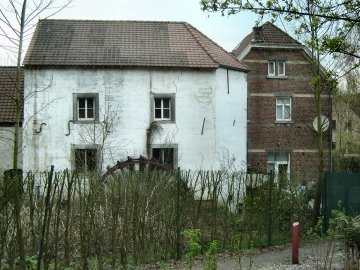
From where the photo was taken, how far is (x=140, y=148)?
24062 mm

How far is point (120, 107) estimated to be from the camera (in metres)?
24.1

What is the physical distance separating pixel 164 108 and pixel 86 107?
3.50 metres

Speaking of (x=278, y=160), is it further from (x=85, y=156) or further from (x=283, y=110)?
(x=85, y=156)

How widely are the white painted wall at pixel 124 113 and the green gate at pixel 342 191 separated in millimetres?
9730

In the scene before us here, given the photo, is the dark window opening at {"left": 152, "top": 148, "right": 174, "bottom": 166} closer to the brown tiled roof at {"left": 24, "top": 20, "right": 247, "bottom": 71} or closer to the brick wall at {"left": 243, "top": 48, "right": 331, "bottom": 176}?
the brown tiled roof at {"left": 24, "top": 20, "right": 247, "bottom": 71}

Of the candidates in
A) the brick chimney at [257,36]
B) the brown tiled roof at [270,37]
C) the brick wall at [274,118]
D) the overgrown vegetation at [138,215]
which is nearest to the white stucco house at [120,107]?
the brick wall at [274,118]

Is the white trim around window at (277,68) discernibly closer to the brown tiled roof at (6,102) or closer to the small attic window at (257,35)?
the small attic window at (257,35)

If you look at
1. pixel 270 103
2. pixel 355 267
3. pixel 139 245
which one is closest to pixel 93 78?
pixel 270 103

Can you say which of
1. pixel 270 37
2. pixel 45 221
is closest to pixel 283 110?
pixel 270 37

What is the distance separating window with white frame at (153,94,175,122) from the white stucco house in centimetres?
5

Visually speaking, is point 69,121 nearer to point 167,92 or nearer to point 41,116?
point 41,116

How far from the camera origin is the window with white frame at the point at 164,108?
24.4m

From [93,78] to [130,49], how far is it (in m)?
2.42

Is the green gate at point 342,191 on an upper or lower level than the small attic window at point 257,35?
lower
